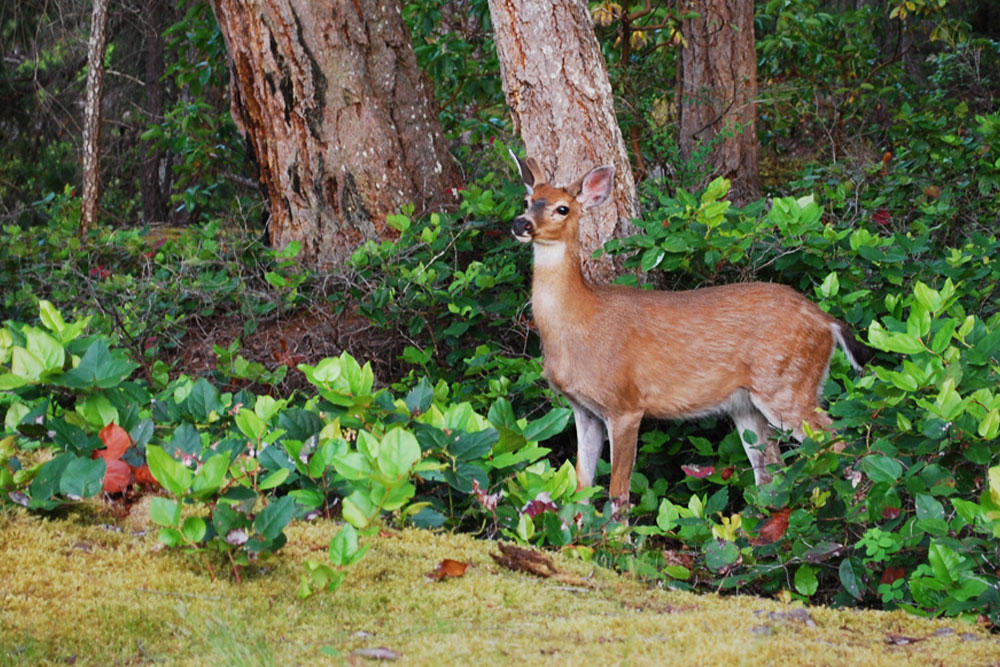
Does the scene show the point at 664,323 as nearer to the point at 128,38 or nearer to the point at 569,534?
the point at 569,534

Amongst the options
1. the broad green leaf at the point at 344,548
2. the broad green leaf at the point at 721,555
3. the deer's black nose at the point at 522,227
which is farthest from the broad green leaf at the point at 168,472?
the deer's black nose at the point at 522,227

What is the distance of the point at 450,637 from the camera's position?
249 centimetres

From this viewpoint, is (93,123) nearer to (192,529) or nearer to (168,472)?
(168,472)

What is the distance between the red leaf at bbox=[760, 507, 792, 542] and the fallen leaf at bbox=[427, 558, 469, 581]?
153cm

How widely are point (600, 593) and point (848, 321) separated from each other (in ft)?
11.8

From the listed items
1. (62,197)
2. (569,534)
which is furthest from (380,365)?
(62,197)

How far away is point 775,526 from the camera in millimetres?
Answer: 4129

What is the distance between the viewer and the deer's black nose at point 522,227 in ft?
19.2

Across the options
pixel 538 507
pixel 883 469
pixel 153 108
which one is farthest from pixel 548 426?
pixel 153 108

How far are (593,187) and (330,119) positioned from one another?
323cm

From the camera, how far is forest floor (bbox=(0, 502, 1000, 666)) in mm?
2387

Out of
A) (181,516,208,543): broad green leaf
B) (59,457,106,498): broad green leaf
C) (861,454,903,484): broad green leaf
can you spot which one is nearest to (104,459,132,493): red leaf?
(59,457,106,498): broad green leaf

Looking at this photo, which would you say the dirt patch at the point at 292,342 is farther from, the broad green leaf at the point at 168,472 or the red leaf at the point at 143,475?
the broad green leaf at the point at 168,472

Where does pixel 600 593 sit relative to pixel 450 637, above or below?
below
